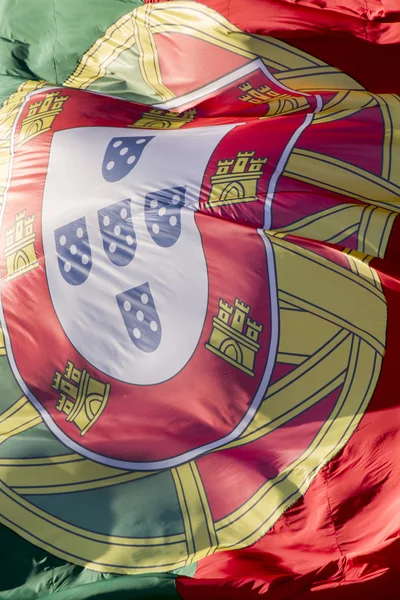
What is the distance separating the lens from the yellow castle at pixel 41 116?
446 cm

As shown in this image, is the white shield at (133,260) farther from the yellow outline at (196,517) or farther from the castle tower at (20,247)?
the yellow outline at (196,517)

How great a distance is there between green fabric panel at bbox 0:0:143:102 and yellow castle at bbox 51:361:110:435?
72.8 inches

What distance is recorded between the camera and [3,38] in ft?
16.5

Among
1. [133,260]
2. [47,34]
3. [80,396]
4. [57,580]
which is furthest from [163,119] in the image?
[57,580]

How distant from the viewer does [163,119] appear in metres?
4.44

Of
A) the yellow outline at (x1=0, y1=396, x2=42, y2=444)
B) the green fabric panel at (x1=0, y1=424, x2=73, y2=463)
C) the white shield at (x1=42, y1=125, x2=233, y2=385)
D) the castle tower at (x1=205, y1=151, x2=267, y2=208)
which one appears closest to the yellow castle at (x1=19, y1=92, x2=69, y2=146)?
the white shield at (x1=42, y1=125, x2=233, y2=385)

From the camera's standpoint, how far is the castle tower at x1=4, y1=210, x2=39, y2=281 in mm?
4160

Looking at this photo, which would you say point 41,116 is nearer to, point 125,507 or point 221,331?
point 221,331

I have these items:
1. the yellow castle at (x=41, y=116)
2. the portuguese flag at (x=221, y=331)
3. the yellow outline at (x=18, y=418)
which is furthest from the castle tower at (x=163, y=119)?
the yellow outline at (x=18, y=418)

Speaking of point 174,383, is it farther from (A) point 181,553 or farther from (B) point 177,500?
(A) point 181,553

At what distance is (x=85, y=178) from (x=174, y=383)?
1157 millimetres

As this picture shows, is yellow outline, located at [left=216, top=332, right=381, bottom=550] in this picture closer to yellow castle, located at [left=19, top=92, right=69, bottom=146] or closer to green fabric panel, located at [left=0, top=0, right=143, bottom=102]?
yellow castle, located at [left=19, top=92, right=69, bottom=146]

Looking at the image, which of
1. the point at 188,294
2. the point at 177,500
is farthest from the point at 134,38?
the point at 177,500

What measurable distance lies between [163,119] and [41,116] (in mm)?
661
